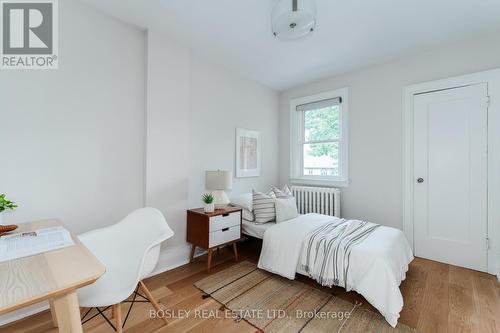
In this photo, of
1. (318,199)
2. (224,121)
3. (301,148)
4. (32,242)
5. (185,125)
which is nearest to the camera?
(32,242)

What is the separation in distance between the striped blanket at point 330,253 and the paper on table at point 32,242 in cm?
184

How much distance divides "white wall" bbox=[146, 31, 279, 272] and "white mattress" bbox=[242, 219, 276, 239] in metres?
0.67

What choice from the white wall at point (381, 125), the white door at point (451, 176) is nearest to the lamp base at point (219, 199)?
the white wall at point (381, 125)

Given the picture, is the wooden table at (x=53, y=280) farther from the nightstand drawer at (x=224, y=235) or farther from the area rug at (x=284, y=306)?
the nightstand drawer at (x=224, y=235)

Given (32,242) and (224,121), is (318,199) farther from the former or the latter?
(32,242)

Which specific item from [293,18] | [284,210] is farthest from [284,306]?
[293,18]

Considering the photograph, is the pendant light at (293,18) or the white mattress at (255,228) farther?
the white mattress at (255,228)

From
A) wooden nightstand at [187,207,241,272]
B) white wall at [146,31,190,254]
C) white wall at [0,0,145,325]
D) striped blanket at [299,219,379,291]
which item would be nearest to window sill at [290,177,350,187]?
striped blanket at [299,219,379,291]

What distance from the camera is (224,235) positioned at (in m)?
2.67

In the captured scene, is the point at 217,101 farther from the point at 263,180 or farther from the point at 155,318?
the point at 155,318

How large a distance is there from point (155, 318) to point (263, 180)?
8.56 feet

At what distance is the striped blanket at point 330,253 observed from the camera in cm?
196

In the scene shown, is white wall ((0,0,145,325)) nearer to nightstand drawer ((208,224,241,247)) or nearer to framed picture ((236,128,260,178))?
nightstand drawer ((208,224,241,247))

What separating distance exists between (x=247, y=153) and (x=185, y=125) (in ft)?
4.00
